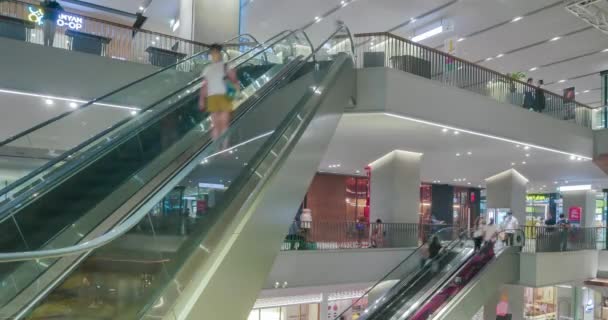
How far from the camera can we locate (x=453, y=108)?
41.6 feet

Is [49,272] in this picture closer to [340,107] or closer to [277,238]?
[277,238]

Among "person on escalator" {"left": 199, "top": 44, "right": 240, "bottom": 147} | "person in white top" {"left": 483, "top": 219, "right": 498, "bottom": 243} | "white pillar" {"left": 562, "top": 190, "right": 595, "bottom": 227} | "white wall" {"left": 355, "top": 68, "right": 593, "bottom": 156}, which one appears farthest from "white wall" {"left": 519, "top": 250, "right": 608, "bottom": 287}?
"person on escalator" {"left": 199, "top": 44, "right": 240, "bottom": 147}

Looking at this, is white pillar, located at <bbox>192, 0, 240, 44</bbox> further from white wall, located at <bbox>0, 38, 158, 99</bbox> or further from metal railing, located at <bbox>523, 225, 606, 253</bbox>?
metal railing, located at <bbox>523, 225, 606, 253</bbox>

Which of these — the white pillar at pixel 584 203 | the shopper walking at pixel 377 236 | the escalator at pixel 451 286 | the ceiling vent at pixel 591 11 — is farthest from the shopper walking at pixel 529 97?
the white pillar at pixel 584 203

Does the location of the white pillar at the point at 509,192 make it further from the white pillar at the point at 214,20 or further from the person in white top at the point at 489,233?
the white pillar at the point at 214,20

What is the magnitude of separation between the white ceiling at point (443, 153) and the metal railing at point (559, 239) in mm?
2556

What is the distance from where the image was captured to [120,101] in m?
8.81

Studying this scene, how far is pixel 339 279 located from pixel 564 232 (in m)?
7.91

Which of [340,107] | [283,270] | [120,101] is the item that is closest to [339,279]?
[283,270]

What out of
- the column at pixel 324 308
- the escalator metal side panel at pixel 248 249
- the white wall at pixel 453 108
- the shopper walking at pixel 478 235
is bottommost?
the column at pixel 324 308

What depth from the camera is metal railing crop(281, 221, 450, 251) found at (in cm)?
1339

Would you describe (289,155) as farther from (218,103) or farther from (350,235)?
(350,235)

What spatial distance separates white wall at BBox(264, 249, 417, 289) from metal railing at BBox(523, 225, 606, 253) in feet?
12.8

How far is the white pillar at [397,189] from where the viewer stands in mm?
17516
